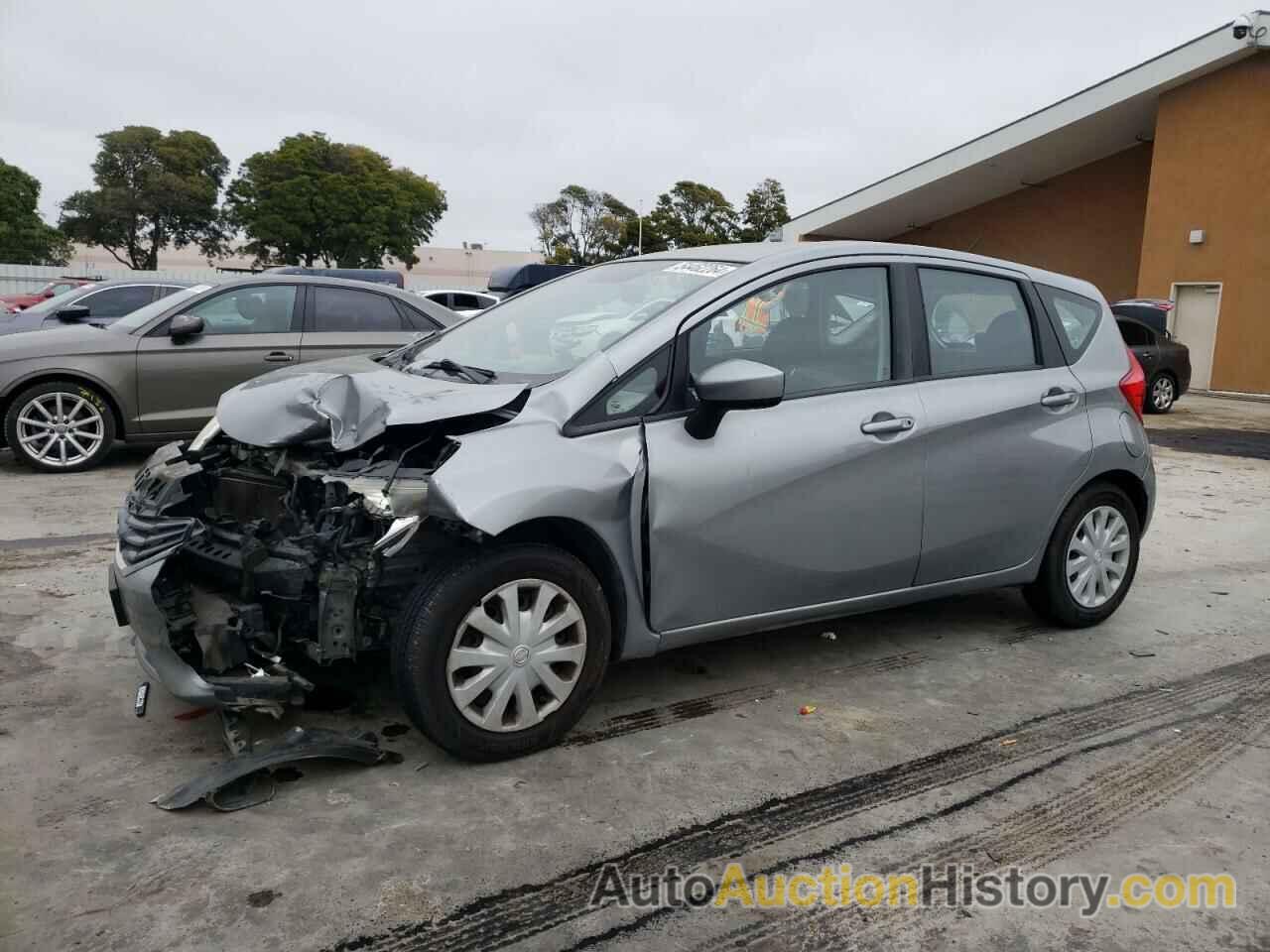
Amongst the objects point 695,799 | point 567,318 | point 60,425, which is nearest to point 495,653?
point 695,799

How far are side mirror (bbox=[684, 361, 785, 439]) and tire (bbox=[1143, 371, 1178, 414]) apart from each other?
539 inches

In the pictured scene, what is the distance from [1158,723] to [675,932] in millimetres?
2261

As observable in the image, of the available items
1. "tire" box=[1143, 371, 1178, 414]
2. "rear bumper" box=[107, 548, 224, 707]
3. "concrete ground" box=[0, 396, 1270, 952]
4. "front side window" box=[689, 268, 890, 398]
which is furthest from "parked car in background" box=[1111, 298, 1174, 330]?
"rear bumper" box=[107, 548, 224, 707]

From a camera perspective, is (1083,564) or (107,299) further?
(107,299)

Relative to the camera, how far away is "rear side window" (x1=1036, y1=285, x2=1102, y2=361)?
4.56 meters

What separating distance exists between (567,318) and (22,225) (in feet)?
196

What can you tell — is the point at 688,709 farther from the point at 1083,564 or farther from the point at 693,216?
the point at 693,216

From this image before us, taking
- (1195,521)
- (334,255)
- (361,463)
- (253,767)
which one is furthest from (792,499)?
(334,255)

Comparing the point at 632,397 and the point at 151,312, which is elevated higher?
the point at 151,312

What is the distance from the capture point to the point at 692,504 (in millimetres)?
3385

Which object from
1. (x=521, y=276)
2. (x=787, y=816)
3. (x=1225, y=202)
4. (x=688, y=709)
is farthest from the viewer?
(x=1225, y=202)

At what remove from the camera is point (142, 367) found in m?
7.57

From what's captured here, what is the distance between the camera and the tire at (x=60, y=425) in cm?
751

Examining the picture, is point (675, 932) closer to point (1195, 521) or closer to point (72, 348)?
point (1195, 521)
